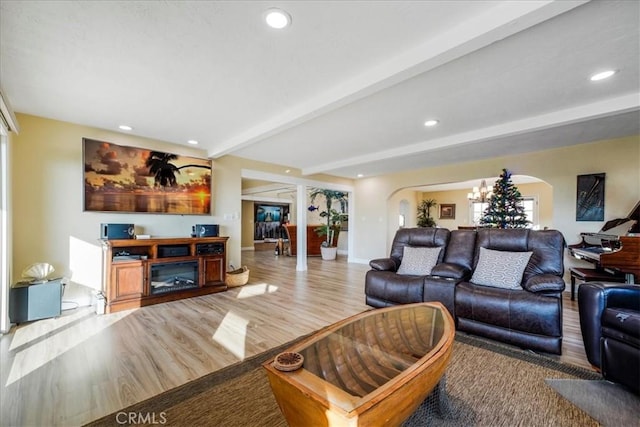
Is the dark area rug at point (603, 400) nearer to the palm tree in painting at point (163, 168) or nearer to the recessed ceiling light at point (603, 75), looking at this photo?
the recessed ceiling light at point (603, 75)

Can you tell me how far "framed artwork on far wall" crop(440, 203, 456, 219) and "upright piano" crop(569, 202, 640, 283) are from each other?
238 inches

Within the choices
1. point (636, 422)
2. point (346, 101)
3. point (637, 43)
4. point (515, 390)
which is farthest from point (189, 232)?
point (637, 43)

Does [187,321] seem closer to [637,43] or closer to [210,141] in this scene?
[210,141]

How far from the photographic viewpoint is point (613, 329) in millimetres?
1832

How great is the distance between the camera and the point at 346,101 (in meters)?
2.55

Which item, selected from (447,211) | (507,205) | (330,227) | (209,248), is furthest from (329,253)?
(447,211)

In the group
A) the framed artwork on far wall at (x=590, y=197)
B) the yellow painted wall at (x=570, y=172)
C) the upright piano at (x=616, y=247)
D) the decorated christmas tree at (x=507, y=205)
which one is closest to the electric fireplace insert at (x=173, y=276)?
the upright piano at (x=616, y=247)

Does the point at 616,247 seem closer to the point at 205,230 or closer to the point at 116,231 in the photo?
the point at 205,230

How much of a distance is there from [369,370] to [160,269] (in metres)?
3.42

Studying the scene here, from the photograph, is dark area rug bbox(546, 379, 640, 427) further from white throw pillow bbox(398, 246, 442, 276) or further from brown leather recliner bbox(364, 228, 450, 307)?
white throw pillow bbox(398, 246, 442, 276)

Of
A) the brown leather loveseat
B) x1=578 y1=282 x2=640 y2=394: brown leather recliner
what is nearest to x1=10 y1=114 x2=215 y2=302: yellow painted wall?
the brown leather loveseat

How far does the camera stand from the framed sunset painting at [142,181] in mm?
3564

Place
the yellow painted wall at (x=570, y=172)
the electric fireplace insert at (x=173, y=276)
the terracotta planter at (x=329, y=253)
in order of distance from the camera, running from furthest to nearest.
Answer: the terracotta planter at (x=329, y=253) < the yellow painted wall at (x=570, y=172) < the electric fireplace insert at (x=173, y=276)

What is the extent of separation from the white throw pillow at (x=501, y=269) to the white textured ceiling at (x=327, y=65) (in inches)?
63.2
